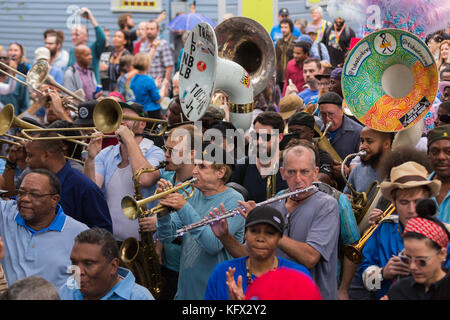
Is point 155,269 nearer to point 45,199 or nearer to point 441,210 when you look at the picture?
point 45,199

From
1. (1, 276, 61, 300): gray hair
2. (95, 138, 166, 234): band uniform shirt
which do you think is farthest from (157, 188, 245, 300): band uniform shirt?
(1, 276, 61, 300): gray hair

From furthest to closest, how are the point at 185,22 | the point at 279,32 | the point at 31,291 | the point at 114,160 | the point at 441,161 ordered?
the point at 185,22
the point at 279,32
the point at 114,160
the point at 441,161
the point at 31,291

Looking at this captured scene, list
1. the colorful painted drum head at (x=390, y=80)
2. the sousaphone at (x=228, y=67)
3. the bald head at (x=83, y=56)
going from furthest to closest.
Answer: the bald head at (x=83, y=56) < the sousaphone at (x=228, y=67) < the colorful painted drum head at (x=390, y=80)

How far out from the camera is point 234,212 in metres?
5.24

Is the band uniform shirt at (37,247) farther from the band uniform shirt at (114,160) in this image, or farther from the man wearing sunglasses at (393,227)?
the man wearing sunglasses at (393,227)

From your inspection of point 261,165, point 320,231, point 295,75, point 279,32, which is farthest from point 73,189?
point 279,32

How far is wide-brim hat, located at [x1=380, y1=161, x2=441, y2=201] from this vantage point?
495 centimetres

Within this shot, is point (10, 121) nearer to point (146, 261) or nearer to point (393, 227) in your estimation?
point (146, 261)

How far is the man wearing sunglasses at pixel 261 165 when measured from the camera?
Answer: 21.4 ft

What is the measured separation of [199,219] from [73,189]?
140cm

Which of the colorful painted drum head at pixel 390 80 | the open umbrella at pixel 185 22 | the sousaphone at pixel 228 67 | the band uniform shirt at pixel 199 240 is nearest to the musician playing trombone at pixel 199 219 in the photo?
the band uniform shirt at pixel 199 240

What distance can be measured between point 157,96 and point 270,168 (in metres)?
4.98

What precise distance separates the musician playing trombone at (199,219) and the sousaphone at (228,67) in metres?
0.95

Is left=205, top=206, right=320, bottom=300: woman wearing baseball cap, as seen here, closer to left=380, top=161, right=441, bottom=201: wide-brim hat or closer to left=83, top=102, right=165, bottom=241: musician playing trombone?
left=380, top=161, right=441, bottom=201: wide-brim hat
